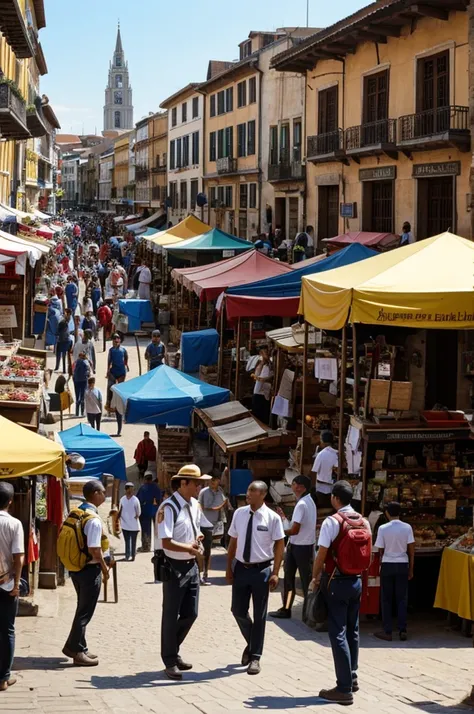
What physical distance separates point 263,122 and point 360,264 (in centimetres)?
2574

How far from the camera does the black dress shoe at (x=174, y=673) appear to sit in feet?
24.0

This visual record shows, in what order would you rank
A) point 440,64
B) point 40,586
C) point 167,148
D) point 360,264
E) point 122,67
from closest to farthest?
point 40,586, point 360,264, point 440,64, point 167,148, point 122,67

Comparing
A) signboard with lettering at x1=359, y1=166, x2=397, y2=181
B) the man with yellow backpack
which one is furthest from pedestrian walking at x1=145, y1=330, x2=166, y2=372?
the man with yellow backpack

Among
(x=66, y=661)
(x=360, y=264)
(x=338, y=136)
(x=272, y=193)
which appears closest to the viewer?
(x=66, y=661)

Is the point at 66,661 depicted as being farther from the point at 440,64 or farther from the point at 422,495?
the point at 440,64

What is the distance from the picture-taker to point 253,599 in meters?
7.62

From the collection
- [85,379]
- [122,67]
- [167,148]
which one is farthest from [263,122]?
[122,67]

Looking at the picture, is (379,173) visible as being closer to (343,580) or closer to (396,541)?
(396,541)

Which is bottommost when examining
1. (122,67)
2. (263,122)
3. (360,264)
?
(360,264)

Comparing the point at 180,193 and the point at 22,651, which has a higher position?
the point at 180,193

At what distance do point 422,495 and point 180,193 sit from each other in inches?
1774

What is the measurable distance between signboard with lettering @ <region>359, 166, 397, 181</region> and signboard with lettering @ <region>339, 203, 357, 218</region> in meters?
0.78

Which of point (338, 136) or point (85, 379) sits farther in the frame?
point (338, 136)

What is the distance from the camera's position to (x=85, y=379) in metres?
19.9
